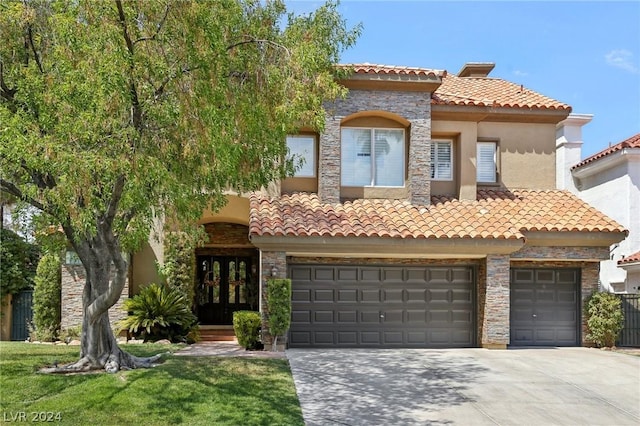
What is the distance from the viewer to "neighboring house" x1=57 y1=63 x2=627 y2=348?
51.4 feet

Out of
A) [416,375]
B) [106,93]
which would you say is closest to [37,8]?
[106,93]

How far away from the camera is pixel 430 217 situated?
54.4ft

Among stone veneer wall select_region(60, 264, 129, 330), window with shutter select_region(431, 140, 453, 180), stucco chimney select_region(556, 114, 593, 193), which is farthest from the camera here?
stucco chimney select_region(556, 114, 593, 193)

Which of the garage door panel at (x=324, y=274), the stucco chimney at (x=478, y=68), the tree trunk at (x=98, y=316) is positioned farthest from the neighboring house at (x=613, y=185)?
the tree trunk at (x=98, y=316)

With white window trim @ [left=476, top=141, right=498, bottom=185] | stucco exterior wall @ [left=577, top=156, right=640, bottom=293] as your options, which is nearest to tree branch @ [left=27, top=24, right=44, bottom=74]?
white window trim @ [left=476, top=141, right=498, bottom=185]

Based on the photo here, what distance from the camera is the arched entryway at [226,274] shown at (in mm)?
20000

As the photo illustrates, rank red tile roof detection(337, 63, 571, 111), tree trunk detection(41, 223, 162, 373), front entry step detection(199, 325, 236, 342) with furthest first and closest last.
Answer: front entry step detection(199, 325, 236, 342) → red tile roof detection(337, 63, 571, 111) → tree trunk detection(41, 223, 162, 373)

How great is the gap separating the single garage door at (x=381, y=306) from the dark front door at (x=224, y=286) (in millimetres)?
4435

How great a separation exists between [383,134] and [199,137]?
907cm

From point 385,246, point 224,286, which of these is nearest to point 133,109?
point 385,246

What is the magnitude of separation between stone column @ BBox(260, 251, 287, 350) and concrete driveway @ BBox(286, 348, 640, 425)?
0.81 metres

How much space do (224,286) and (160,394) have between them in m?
10.3

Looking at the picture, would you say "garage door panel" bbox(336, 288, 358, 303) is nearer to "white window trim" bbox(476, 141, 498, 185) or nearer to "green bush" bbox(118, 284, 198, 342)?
"green bush" bbox(118, 284, 198, 342)

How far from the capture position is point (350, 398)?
10.6m
